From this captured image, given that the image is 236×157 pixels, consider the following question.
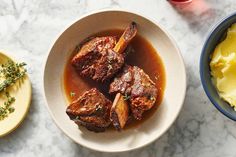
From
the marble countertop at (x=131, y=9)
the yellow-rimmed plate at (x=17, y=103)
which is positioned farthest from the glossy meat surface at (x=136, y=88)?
the yellow-rimmed plate at (x=17, y=103)

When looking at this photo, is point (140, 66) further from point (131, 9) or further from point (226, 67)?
point (226, 67)

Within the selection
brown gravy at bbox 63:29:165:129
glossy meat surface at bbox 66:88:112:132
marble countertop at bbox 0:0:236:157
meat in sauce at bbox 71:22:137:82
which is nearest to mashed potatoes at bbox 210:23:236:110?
marble countertop at bbox 0:0:236:157

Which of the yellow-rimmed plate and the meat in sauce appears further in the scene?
the yellow-rimmed plate

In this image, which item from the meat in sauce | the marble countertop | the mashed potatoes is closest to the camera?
the mashed potatoes

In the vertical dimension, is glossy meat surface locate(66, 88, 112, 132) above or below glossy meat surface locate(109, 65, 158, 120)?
below

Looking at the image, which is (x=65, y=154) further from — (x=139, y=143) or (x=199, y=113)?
(x=199, y=113)

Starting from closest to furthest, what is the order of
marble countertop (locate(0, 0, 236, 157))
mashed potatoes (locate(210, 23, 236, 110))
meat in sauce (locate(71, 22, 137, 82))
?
1. mashed potatoes (locate(210, 23, 236, 110))
2. meat in sauce (locate(71, 22, 137, 82))
3. marble countertop (locate(0, 0, 236, 157))

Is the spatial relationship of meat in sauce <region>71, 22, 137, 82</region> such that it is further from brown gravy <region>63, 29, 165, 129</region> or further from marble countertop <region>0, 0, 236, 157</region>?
marble countertop <region>0, 0, 236, 157</region>
